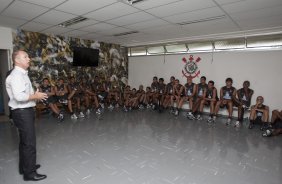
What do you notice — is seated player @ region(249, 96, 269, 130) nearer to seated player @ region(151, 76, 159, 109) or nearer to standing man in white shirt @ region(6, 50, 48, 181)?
seated player @ region(151, 76, 159, 109)

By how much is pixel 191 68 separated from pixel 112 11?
4.21 meters

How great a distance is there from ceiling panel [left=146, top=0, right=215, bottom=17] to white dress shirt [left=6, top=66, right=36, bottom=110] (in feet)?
8.86

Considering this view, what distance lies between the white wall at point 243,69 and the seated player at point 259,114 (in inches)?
21.5

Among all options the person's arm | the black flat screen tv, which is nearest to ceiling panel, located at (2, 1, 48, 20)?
the person's arm

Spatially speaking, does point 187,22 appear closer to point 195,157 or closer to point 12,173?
point 195,157

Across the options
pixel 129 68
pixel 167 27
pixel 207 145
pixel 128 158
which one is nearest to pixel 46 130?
pixel 128 158

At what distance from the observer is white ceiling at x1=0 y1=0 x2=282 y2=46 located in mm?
3420

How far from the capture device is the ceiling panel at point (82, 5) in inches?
134

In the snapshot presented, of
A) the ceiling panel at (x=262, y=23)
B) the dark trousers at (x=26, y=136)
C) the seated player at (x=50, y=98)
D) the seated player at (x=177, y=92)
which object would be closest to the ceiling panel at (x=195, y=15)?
the ceiling panel at (x=262, y=23)

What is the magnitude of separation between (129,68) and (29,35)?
4.62m

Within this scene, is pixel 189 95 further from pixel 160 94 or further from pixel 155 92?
pixel 155 92

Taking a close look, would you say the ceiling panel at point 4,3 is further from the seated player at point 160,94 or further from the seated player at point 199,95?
→ the seated player at point 199,95

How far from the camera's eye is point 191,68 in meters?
7.11

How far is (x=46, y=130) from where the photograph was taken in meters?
4.48
